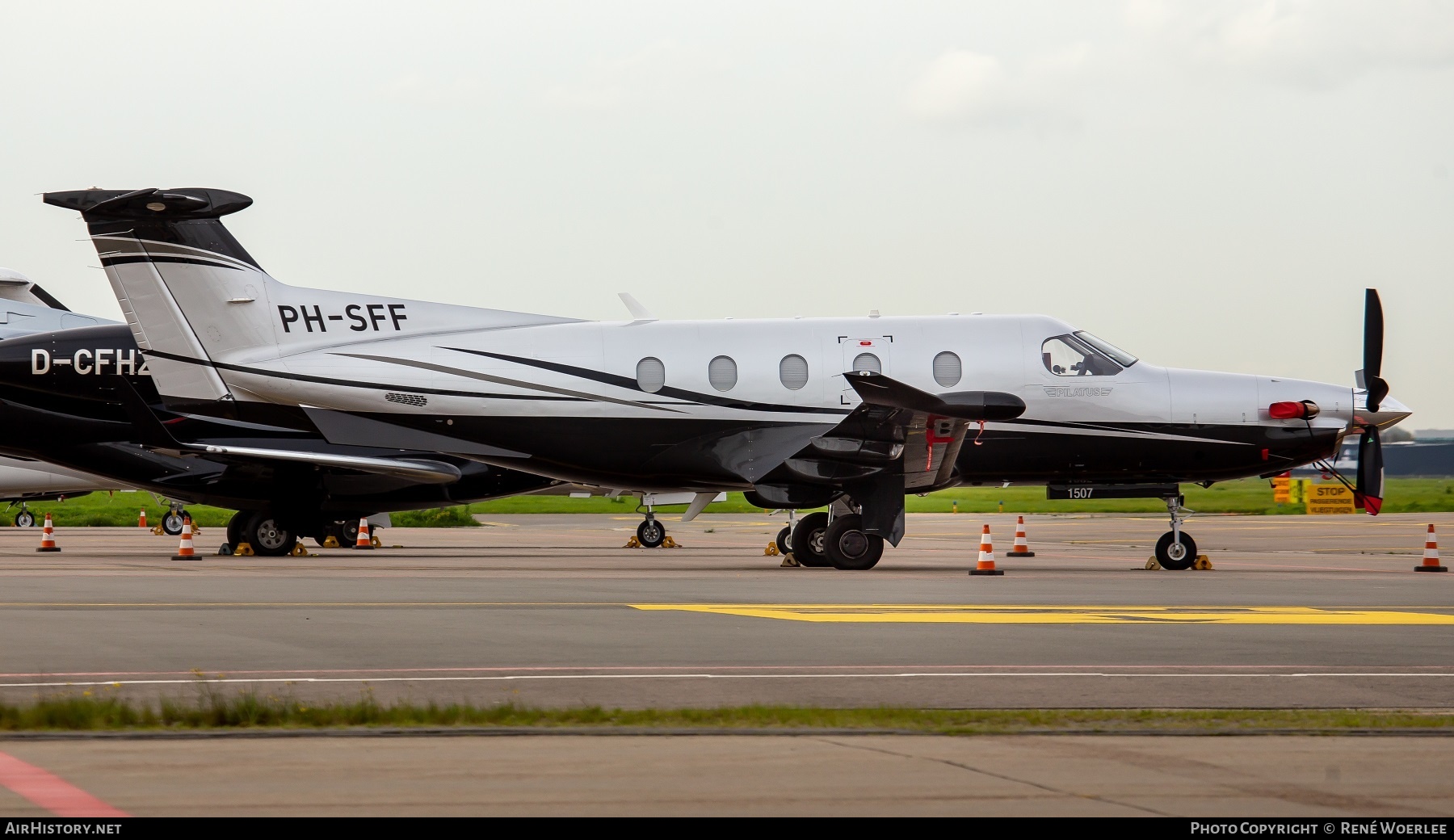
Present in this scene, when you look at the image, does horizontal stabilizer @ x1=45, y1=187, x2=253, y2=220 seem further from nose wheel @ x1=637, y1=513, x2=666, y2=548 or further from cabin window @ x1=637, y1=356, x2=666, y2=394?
nose wheel @ x1=637, y1=513, x2=666, y2=548

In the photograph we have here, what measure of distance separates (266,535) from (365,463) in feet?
9.19

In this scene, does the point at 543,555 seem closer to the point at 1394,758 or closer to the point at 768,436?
the point at 768,436

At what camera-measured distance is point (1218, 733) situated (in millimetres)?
6836

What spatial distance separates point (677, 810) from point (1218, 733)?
2.93 metres

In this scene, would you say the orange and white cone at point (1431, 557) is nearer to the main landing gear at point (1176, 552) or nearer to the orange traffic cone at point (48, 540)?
the main landing gear at point (1176, 552)

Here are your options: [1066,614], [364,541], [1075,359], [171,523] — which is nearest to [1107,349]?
[1075,359]

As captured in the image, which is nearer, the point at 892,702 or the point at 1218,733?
the point at 1218,733

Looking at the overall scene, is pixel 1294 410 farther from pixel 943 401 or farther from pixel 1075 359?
pixel 943 401

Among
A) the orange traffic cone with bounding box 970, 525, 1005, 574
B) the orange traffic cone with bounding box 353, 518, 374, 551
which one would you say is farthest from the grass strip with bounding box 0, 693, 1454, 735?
the orange traffic cone with bounding box 353, 518, 374, 551

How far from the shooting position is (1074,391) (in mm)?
22219

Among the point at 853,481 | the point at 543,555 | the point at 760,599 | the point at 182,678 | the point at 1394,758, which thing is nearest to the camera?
the point at 1394,758

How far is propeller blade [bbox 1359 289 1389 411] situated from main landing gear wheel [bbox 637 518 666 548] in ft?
51.0
